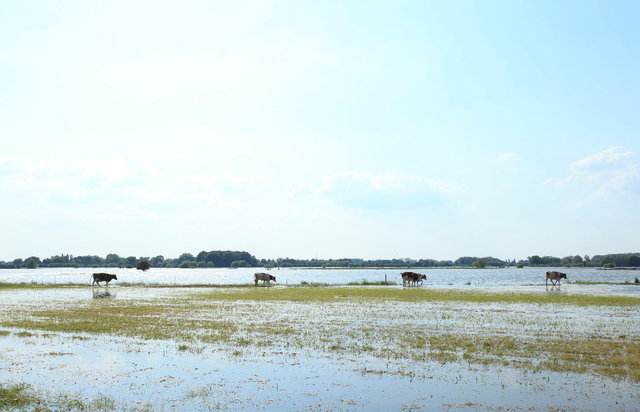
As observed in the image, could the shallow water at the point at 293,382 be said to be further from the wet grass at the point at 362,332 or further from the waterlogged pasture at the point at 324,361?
the wet grass at the point at 362,332

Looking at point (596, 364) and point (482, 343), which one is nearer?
point (596, 364)

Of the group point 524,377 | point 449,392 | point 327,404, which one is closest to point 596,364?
point 524,377

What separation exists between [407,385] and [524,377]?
3.22 metres

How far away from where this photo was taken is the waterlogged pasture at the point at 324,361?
40.0 feet

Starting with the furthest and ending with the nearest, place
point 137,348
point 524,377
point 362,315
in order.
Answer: point 362,315
point 137,348
point 524,377

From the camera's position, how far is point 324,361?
1634 centimetres

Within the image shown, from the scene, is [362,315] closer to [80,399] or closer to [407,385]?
[407,385]

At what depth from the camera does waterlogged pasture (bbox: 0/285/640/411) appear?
12203 millimetres

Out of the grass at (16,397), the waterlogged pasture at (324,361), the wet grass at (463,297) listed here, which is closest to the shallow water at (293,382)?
the waterlogged pasture at (324,361)

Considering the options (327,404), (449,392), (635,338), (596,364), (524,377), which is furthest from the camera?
(635,338)

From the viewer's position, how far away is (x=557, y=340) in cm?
1967

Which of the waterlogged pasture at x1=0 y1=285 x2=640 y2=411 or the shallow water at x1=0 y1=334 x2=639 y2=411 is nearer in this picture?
the shallow water at x1=0 y1=334 x2=639 y2=411

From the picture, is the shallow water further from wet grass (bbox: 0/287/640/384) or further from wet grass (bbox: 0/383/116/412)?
wet grass (bbox: 0/287/640/384)

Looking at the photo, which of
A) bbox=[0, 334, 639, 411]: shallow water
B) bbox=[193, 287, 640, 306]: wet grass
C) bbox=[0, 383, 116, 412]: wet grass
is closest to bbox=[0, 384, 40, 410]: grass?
→ bbox=[0, 383, 116, 412]: wet grass
